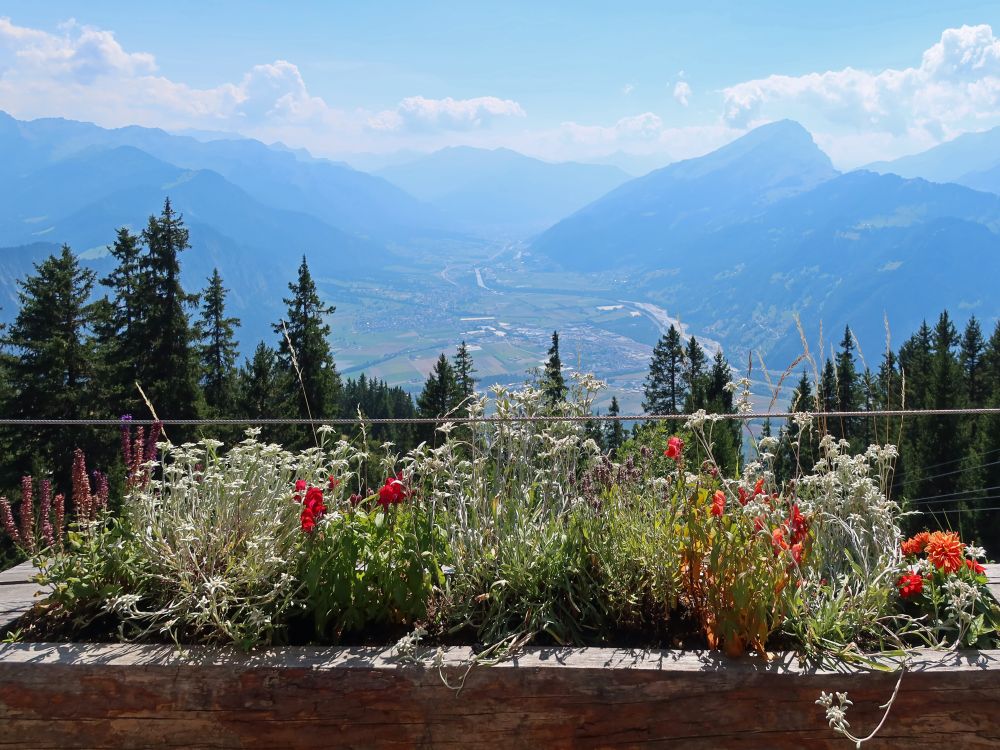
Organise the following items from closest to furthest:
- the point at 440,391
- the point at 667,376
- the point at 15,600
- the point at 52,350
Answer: the point at 15,600, the point at 52,350, the point at 440,391, the point at 667,376

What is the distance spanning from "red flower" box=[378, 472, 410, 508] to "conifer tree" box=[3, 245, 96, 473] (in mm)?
31030

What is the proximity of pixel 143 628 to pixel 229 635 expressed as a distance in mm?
355

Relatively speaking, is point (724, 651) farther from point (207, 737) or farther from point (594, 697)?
point (207, 737)

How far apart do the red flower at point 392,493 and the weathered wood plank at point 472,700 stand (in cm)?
48

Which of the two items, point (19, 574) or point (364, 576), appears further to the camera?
point (19, 574)

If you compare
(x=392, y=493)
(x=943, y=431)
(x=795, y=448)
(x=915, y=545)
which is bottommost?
(x=943, y=431)

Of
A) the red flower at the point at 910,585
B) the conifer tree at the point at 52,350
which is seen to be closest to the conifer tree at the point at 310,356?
the conifer tree at the point at 52,350

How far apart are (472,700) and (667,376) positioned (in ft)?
176

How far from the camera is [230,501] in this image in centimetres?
242

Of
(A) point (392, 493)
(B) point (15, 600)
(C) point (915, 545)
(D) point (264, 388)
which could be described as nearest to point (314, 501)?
(A) point (392, 493)

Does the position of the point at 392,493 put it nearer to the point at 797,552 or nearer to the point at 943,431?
the point at 797,552

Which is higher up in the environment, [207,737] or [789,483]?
[789,483]

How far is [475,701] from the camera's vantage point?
79.9 inches

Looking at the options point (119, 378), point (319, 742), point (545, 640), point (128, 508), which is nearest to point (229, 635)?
point (319, 742)
